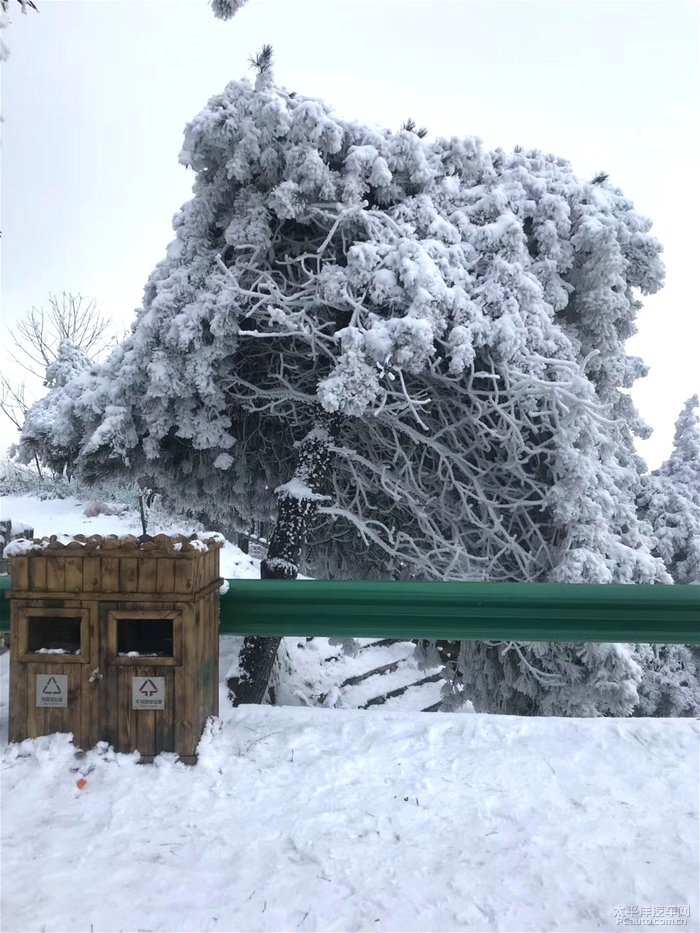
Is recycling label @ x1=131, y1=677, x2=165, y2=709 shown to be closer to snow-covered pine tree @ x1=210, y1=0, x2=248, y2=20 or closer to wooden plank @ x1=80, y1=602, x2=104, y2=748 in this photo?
wooden plank @ x1=80, y1=602, x2=104, y2=748

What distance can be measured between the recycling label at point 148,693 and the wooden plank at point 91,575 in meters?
0.44

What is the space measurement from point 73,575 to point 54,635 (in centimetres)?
41

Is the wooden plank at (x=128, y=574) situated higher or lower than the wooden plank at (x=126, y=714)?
higher

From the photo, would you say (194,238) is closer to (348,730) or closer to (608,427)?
(608,427)

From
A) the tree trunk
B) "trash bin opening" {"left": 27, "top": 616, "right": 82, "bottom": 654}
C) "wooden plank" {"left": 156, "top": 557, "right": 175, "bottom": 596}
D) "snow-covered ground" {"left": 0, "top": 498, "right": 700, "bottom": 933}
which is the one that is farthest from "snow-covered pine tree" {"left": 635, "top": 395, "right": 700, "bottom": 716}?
"trash bin opening" {"left": 27, "top": 616, "right": 82, "bottom": 654}

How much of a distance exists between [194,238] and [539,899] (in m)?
7.48

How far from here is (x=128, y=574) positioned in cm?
282

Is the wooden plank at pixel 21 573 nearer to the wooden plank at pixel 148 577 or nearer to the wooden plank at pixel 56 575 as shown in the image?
the wooden plank at pixel 56 575

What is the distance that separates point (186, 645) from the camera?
9.19 ft

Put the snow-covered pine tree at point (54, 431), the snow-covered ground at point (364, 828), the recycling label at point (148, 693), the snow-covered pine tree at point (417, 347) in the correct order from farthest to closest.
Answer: the snow-covered pine tree at point (54, 431) → the snow-covered pine tree at point (417, 347) → the recycling label at point (148, 693) → the snow-covered ground at point (364, 828)

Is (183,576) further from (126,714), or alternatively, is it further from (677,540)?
(677,540)

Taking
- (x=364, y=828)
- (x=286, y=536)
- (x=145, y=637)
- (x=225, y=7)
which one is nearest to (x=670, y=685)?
(x=286, y=536)

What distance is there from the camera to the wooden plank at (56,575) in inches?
111

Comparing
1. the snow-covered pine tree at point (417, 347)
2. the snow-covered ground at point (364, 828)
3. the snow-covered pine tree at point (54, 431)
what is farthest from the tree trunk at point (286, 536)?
the snow-covered ground at point (364, 828)
